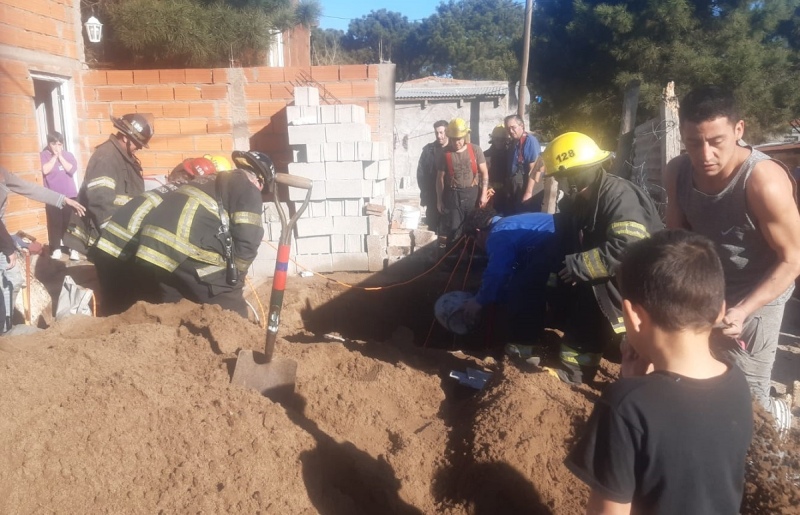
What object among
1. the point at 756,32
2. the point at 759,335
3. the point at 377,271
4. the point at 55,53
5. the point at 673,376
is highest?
the point at 756,32

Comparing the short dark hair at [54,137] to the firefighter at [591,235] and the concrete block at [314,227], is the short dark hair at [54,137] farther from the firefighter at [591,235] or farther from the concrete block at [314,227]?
the firefighter at [591,235]

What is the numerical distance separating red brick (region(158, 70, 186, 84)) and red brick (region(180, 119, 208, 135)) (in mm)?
496

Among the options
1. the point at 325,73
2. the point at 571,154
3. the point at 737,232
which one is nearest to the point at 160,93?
the point at 325,73

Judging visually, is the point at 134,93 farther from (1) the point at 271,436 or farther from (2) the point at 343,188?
(1) the point at 271,436

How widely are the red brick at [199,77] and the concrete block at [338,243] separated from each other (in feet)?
8.39

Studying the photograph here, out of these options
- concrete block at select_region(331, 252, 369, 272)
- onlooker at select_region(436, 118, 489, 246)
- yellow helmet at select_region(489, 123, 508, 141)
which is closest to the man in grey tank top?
concrete block at select_region(331, 252, 369, 272)

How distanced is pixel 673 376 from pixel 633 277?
0.25 meters

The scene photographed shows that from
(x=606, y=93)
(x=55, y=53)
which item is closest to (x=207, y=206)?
(x=55, y=53)

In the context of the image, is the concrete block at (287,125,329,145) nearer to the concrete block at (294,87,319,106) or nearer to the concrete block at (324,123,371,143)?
the concrete block at (324,123,371,143)

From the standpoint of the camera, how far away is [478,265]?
7.08 m

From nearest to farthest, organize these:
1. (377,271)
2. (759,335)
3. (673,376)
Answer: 1. (673,376)
2. (759,335)
3. (377,271)

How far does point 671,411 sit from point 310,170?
5.49 m

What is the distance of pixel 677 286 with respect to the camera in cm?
148

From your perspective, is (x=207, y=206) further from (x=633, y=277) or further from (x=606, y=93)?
(x=606, y=93)
